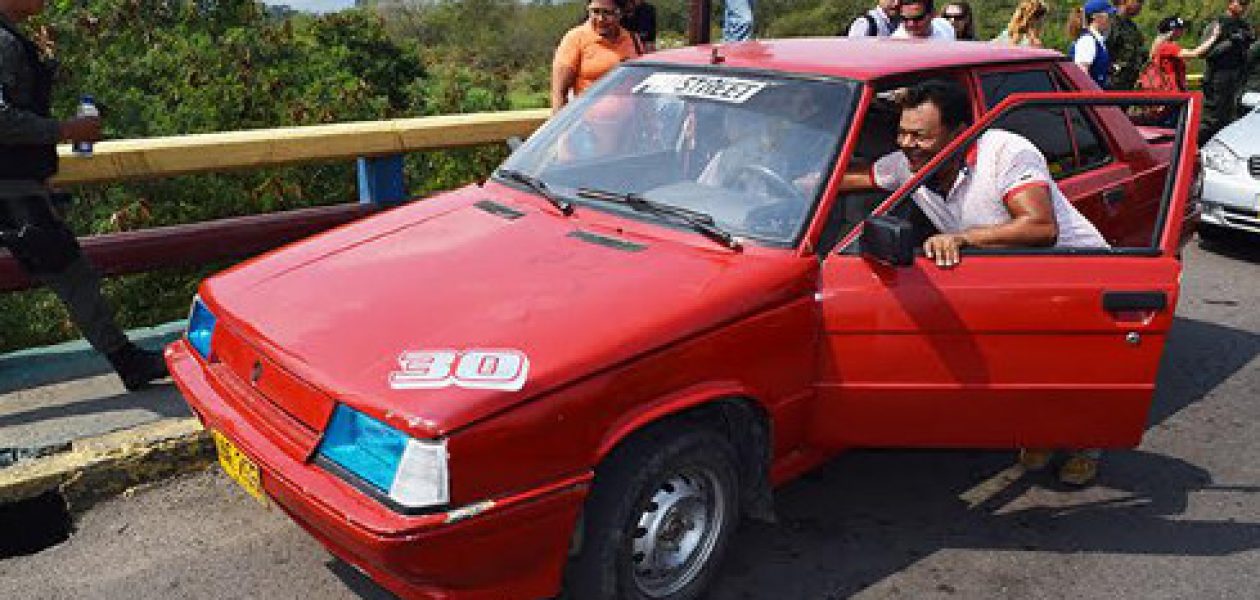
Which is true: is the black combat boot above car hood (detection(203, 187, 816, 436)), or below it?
below

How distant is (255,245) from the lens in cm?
511

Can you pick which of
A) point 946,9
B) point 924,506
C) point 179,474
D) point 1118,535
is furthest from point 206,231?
point 946,9

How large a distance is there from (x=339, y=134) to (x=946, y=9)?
4.92 m

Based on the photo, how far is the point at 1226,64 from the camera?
448 inches

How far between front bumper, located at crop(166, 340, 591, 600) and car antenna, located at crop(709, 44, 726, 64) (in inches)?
77.8

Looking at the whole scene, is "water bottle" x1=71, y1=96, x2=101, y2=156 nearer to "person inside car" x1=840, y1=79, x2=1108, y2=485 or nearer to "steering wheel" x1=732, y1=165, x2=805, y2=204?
"steering wheel" x1=732, y1=165, x2=805, y2=204

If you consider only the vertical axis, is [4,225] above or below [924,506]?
above

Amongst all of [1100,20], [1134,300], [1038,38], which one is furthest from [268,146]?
[1100,20]

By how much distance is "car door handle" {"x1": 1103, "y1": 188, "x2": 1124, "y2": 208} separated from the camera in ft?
14.2

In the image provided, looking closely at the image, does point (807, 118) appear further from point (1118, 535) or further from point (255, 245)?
point (255, 245)

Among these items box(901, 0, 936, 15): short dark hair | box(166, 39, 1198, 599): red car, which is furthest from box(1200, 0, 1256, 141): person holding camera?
box(166, 39, 1198, 599): red car

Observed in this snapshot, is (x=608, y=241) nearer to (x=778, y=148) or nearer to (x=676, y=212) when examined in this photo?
(x=676, y=212)

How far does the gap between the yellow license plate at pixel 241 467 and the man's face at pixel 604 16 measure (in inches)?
132

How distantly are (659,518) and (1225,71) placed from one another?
1119cm
